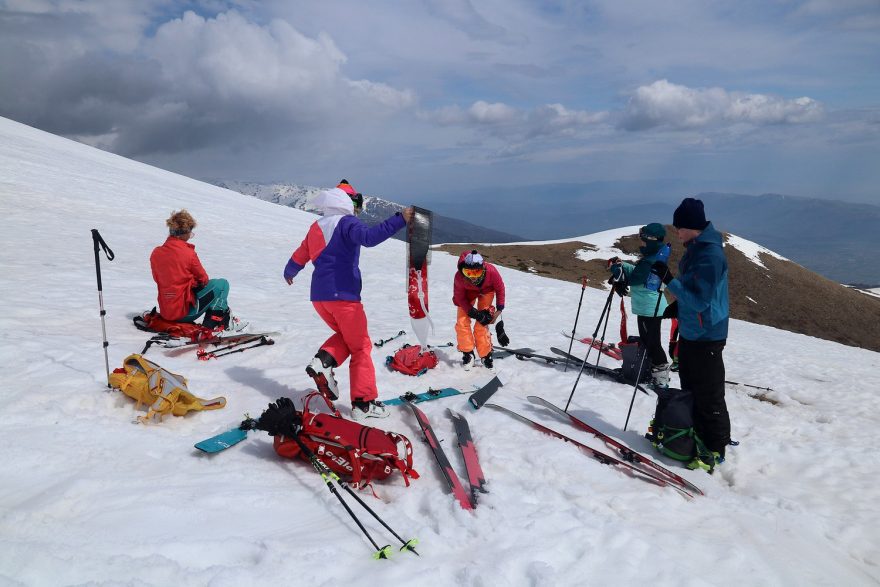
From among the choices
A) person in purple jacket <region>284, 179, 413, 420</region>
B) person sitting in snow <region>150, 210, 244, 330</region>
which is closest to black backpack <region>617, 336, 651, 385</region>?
person in purple jacket <region>284, 179, 413, 420</region>

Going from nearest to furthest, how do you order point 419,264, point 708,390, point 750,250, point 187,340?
point 708,390
point 419,264
point 187,340
point 750,250

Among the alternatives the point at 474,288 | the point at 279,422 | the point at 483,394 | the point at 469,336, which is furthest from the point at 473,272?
the point at 279,422

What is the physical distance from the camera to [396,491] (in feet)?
15.6

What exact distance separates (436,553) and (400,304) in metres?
12.1

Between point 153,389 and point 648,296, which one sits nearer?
point 153,389

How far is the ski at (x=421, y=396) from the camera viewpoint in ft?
22.7

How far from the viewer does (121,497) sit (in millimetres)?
3867

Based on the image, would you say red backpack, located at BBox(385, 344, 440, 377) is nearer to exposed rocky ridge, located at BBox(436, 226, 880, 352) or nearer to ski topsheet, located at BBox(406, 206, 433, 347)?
ski topsheet, located at BBox(406, 206, 433, 347)

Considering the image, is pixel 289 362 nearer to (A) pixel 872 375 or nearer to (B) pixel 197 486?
(B) pixel 197 486

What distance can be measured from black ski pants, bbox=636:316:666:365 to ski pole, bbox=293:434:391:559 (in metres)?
5.77

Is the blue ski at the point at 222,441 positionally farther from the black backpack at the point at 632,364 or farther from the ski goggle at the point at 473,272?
the black backpack at the point at 632,364

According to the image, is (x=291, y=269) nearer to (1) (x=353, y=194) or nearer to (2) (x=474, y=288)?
(1) (x=353, y=194)

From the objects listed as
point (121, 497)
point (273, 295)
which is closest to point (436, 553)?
point (121, 497)

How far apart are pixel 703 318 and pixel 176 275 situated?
8553 millimetres
